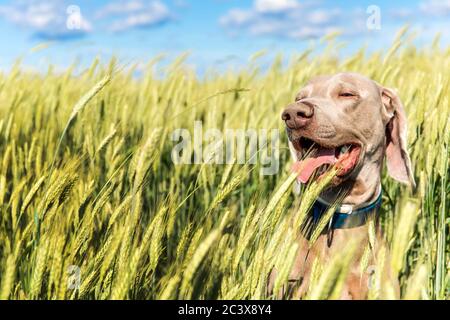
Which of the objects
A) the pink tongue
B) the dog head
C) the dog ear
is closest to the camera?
the pink tongue

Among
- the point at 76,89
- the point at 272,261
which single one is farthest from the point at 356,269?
the point at 76,89

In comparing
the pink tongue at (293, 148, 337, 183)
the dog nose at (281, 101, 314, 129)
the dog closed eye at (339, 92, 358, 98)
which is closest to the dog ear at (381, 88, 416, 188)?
the dog closed eye at (339, 92, 358, 98)

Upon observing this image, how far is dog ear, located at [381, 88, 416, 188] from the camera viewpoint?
212 cm

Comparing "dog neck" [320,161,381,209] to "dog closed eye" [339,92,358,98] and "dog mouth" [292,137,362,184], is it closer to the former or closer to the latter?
"dog mouth" [292,137,362,184]

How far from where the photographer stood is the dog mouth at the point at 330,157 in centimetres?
197

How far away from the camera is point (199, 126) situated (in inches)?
124

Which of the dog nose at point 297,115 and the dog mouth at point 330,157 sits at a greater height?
the dog nose at point 297,115

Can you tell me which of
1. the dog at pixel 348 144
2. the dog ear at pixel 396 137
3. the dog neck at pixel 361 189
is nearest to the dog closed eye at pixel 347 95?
the dog at pixel 348 144

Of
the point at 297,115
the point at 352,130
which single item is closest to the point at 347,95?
the point at 352,130

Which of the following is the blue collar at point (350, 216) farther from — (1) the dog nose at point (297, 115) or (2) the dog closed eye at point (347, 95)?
(2) the dog closed eye at point (347, 95)

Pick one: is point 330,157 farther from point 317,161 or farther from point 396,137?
point 396,137

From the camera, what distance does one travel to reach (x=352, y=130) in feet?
6.77

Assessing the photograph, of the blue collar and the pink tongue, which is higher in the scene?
the pink tongue
